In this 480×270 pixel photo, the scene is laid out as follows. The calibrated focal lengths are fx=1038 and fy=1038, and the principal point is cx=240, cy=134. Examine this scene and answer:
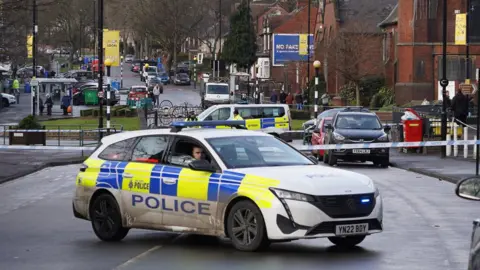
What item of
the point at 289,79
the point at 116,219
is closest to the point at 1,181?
the point at 116,219

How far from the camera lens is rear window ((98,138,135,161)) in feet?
46.3

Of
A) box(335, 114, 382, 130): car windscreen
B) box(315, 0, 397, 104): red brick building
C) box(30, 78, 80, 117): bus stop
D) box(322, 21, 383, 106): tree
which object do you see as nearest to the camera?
box(335, 114, 382, 130): car windscreen

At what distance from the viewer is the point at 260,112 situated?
1623 inches

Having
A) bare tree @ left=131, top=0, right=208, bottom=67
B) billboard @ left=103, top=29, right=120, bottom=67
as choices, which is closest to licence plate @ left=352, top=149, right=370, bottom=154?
billboard @ left=103, top=29, right=120, bottom=67

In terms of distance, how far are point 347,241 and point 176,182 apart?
2270mm

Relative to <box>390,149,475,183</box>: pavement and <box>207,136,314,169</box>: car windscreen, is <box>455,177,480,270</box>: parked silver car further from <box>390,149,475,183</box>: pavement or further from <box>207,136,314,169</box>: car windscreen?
<box>390,149,475,183</box>: pavement

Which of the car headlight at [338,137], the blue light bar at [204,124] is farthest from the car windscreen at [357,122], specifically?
the blue light bar at [204,124]

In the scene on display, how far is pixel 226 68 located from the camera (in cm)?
11706

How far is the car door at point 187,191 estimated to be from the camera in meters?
12.7

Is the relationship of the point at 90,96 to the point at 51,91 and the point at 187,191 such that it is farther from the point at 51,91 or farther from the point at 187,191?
the point at 187,191

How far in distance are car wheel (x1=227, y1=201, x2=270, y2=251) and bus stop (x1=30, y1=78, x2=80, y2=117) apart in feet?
164

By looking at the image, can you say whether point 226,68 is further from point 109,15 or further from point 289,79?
point 289,79

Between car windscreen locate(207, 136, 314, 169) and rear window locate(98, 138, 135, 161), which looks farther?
rear window locate(98, 138, 135, 161)

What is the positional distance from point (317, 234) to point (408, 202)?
7751mm
